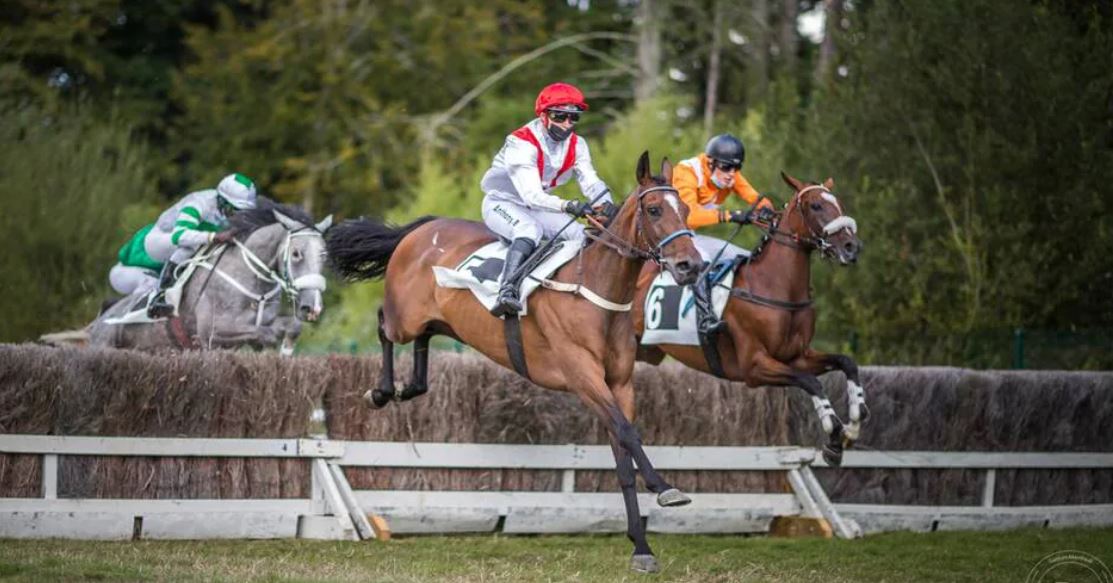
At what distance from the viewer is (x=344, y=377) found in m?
10.9

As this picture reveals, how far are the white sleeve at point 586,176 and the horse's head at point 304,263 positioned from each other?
3.55 metres

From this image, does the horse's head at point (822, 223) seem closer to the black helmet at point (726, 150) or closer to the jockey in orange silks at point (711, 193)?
the jockey in orange silks at point (711, 193)

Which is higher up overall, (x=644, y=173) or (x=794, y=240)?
(x=644, y=173)

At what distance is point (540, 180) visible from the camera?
10086mm

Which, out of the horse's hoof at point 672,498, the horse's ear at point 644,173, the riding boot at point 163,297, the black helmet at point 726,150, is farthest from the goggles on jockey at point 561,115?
the riding boot at point 163,297

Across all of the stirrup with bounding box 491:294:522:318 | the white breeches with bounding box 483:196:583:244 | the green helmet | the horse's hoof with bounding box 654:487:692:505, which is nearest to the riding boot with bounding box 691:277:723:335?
the white breeches with bounding box 483:196:583:244

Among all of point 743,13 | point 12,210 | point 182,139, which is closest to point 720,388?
point 12,210

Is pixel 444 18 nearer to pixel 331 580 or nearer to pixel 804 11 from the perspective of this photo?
pixel 804 11

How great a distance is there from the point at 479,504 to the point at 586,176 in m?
2.54

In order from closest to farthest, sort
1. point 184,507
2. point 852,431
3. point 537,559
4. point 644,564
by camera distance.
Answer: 1. point 644,564
2. point 537,559
3. point 184,507
4. point 852,431

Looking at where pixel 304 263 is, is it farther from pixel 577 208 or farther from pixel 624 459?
pixel 624 459

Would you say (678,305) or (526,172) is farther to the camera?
(678,305)

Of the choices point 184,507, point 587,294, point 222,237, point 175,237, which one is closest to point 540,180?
point 587,294

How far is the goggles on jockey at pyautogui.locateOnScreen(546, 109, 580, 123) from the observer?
9992 millimetres
